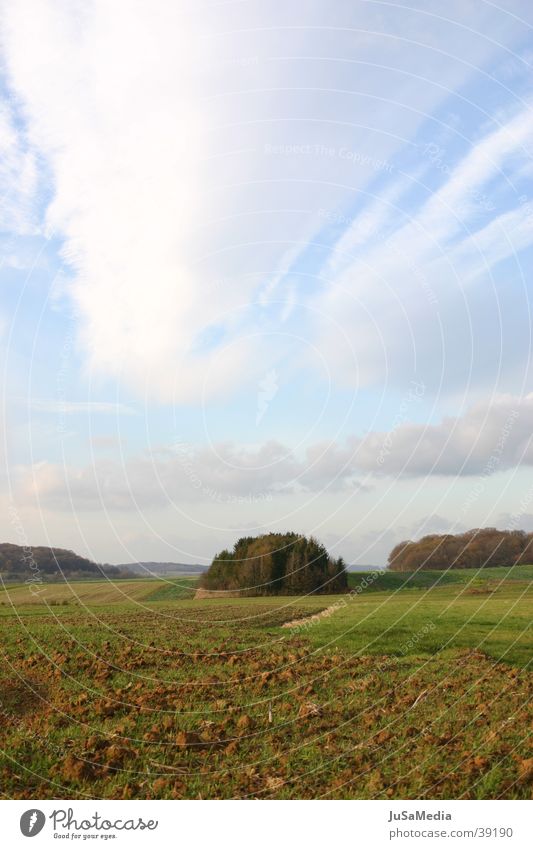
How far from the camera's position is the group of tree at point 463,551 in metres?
76.3

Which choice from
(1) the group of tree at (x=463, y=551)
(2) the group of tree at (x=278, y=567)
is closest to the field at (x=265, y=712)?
(2) the group of tree at (x=278, y=567)

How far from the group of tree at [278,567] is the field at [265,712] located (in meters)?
30.8

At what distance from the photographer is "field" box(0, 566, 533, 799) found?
1109cm

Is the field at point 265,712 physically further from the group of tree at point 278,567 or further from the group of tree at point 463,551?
the group of tree at point 463,551

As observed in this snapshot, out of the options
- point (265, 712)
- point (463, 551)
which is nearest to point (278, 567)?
point (463, 551)

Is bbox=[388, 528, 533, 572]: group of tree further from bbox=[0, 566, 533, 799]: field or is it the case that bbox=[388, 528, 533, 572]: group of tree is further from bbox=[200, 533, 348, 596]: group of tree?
bbox=[0, 566, 533, 799]: field

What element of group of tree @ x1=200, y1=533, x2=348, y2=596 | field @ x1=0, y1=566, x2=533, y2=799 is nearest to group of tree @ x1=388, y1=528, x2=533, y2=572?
group of tree @ x1=200, y1=533, x2=348, y2=596

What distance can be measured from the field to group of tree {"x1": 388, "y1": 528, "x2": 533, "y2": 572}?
5035cm

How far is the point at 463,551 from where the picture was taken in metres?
77.2

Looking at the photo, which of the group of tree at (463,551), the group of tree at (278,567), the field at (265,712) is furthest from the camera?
the group of tree at (463,551)

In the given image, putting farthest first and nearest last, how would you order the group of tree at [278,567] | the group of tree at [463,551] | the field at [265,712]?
the group of tree at [463,551], the group of tree at [278,567], the field at [265,712]

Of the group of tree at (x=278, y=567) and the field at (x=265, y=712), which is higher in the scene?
the group of tree at (x=278, y=567)

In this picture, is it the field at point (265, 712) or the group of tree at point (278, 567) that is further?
the group of tree at point (278, 567)

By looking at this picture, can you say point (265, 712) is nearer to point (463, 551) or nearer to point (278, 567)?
point (278, 567)
